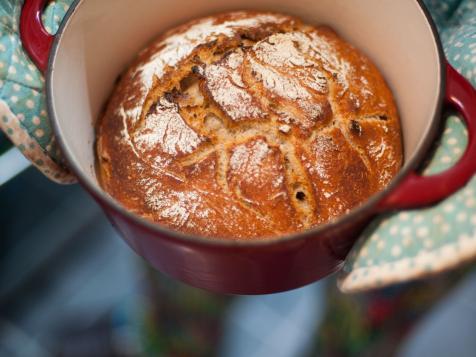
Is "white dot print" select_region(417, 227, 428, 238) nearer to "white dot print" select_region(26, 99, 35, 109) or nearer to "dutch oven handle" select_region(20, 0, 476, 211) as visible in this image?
"dutch oven handle" select_region(20, 0, 476, 211)

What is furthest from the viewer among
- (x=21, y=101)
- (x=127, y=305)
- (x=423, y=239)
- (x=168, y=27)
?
(x=127, y=305)

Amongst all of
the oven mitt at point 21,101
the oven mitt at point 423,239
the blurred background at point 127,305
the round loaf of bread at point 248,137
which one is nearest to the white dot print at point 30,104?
the oven mitt at point 21,101

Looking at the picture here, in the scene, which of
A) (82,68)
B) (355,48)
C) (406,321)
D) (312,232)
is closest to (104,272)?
(406,321)

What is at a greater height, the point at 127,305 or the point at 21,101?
the point at 21,101

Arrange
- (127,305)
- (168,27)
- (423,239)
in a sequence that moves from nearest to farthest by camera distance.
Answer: (423,239) < (168,27) < (127,305)

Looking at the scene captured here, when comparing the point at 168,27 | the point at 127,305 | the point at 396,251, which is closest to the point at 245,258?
the point at 396,251

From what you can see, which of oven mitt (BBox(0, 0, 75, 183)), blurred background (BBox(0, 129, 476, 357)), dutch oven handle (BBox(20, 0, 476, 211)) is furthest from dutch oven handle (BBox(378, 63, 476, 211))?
blurred background (BBox(0, 129, 476, 357))

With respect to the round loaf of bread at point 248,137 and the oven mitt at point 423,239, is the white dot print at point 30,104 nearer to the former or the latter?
the round loaf of bread at point 248,137

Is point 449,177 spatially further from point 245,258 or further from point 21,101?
point 21,101
